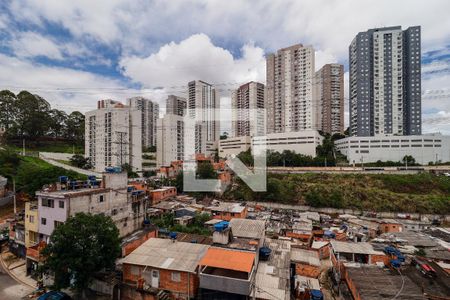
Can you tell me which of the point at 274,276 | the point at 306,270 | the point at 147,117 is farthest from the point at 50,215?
the point at 147,117

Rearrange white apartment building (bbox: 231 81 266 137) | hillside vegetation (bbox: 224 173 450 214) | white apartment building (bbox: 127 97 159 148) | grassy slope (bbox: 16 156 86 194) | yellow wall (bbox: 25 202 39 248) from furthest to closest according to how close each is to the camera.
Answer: white apartment building (bbox: 231 81 266 137) → white apartment building (bbox: 127 97 159 148) → hillside vegetation (bbox: 224 173 450 214) → grassy slope (bbox: 16 156 86 194) → yellow wall (bbox: 25 202 39 248)

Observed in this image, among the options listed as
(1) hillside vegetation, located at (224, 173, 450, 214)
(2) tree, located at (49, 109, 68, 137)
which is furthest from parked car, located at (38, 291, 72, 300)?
(2) tree, located at (49, 109, 68, 137)

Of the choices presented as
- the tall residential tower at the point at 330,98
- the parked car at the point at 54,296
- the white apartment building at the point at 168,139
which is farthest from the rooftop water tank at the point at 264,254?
the tall residential tower at the point at 330,98

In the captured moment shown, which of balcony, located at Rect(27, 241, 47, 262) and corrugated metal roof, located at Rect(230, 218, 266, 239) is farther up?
corrugated metal roof, located at Rect(230, 218, 266, 239)

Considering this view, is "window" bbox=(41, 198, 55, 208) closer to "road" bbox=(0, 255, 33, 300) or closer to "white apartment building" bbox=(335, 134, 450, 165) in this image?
"road" bbox=(0, 255, 33, 300)

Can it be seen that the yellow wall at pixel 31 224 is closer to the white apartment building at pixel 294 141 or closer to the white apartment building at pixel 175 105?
the white apartment building at pixel 294 141
